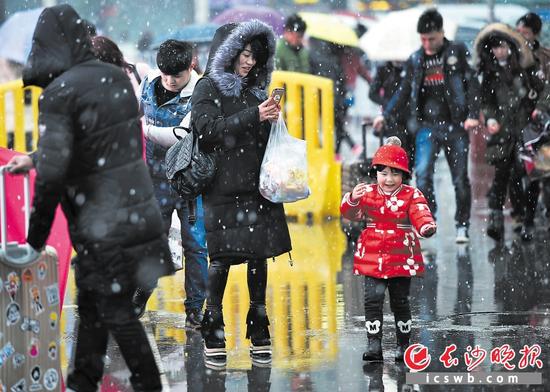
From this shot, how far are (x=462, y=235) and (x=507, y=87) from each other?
57.4 inches

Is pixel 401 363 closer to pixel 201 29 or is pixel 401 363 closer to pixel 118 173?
pixel 118 173

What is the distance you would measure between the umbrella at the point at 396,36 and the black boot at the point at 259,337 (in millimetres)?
10921

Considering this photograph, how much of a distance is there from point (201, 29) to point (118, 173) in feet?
58.5

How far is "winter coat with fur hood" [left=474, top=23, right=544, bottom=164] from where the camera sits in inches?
516

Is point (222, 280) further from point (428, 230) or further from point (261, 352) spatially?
point (428, 230)

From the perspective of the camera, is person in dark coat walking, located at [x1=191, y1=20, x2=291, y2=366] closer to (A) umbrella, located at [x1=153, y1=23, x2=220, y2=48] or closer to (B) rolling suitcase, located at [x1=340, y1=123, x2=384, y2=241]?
(B) rolling suitcase, located at [x1=340, y1=123, x2=384, y2=241]

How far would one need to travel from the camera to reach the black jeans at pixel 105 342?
22.0 feet

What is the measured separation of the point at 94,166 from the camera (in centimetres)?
A: 662

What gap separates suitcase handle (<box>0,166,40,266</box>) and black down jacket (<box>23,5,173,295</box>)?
0.36 ft

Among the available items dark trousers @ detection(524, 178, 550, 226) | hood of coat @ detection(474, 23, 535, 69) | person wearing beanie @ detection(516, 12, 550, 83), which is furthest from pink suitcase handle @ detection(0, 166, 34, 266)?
person wearing beanie @ detection(516, 12, 550, 83)

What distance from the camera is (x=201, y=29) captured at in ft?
79.6

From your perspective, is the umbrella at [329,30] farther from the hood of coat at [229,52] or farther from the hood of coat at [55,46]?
the hood of coat at [55,46]

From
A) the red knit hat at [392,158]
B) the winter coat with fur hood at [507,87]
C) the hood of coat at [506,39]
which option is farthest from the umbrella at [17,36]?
the red knit hat at [392,158]

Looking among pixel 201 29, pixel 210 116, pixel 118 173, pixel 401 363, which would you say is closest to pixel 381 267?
pixel 401 363
